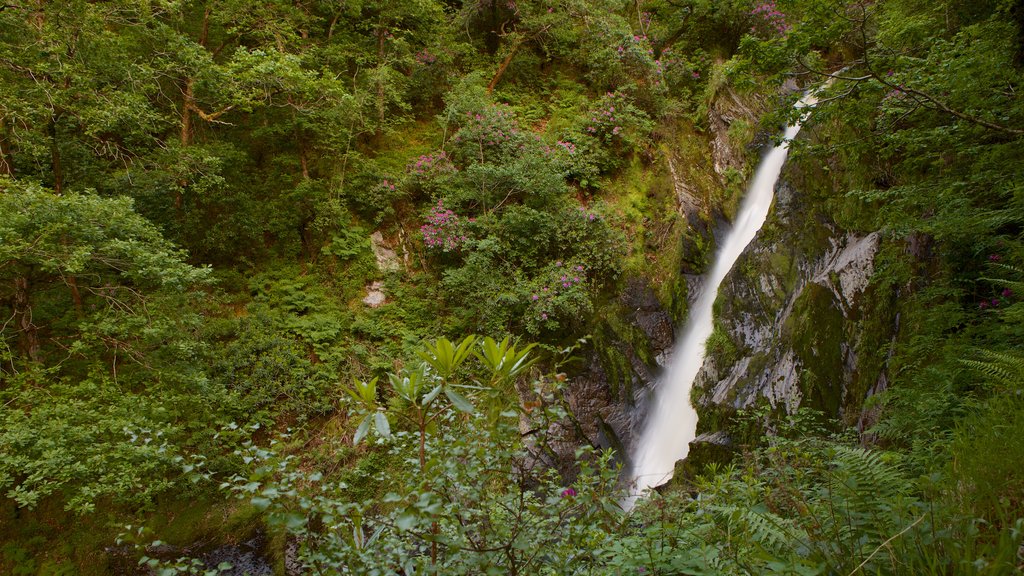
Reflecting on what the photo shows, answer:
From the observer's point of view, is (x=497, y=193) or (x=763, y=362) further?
(x=497, y=193)

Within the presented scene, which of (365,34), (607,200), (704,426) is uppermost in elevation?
(365,34)

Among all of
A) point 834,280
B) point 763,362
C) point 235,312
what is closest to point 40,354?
point 235,312

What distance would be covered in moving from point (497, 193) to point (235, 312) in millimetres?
4756

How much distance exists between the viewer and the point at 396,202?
876cm

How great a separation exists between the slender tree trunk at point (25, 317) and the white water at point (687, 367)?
25.4 feet

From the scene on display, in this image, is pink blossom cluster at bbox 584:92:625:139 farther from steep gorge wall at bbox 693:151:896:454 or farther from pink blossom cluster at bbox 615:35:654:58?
steep gorge wall at bbox 693:151:896:454

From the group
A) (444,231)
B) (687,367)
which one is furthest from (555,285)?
(687,367)

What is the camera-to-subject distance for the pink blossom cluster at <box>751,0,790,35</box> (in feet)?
32.4

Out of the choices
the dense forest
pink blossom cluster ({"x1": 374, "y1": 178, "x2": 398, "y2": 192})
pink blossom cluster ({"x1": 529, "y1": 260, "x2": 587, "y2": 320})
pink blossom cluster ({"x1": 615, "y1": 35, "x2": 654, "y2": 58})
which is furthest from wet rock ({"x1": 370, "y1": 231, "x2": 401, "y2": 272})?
pink blossom cluster ({"x1": 615, "y1": 35, "x2": 654, "y2": 58})

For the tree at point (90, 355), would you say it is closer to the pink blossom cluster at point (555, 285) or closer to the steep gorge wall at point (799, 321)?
the pink blossom cluster at point (555, 285)

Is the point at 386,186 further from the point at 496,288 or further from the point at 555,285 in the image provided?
the point at 555,285

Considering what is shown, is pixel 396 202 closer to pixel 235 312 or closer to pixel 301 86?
pixel 301 86

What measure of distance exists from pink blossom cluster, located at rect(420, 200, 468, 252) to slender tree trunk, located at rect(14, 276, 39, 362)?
486 centimetres

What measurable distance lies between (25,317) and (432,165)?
5.91m
